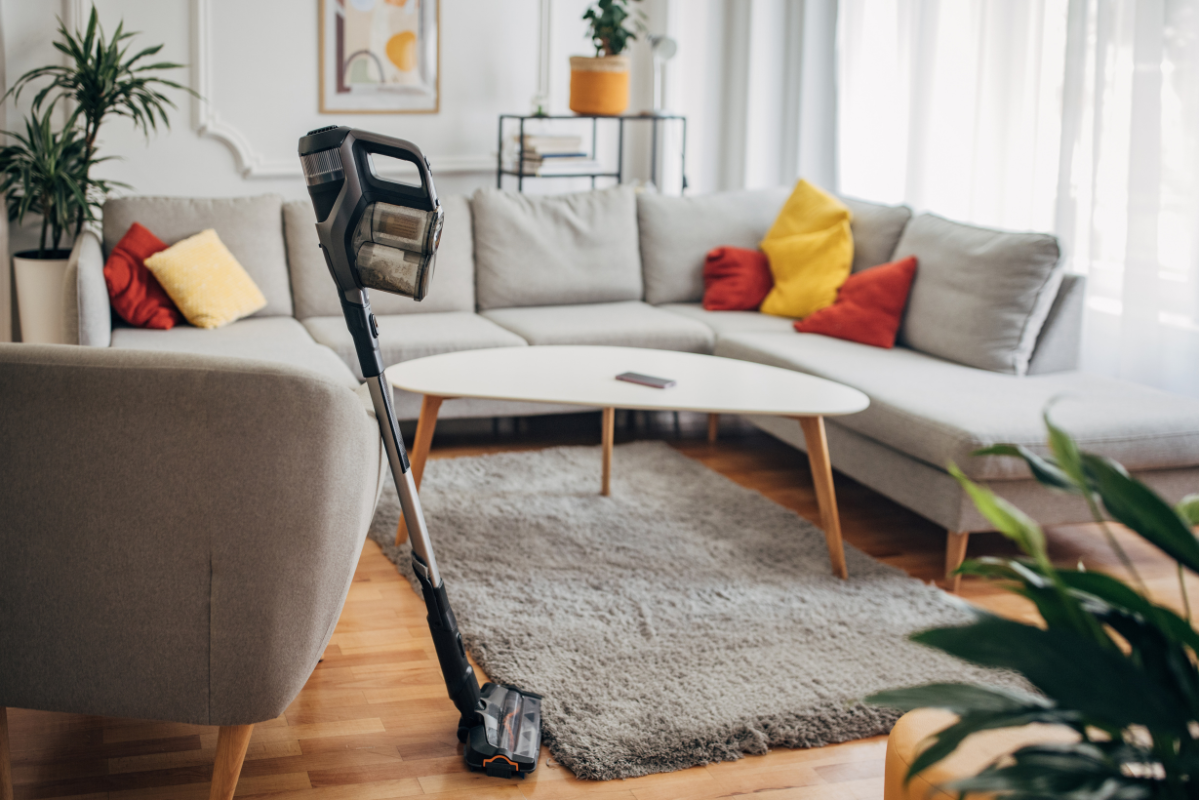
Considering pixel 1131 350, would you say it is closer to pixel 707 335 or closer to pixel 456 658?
pixel 707 335

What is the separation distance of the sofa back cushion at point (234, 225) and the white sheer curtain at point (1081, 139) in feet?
8.19

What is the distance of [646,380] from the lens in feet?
9.82

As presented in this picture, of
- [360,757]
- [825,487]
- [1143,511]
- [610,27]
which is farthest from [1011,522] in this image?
[610,27]

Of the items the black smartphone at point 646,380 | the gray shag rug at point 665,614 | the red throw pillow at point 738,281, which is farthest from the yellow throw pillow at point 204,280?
the red throw pillow at point 738,281

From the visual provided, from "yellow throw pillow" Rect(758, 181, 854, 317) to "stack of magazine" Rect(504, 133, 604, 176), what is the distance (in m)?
1.18

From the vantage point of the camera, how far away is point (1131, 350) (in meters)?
Answer: 3.60

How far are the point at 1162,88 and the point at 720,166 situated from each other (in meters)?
2.66

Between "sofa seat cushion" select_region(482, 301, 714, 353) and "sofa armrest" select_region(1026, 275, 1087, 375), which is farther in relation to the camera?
"sofa seat cushion" select_region(482, 301, 714, 353)

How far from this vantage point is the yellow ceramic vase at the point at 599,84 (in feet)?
16.3

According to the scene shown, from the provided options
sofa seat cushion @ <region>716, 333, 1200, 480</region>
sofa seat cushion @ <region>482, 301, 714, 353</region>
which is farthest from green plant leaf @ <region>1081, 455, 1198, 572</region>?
sofa seat cushion @ <region>482, 301, 714, 353</region>

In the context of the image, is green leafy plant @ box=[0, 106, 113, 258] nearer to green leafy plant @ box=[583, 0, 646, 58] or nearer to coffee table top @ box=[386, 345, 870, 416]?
coffee table top @ box=[386, 345, 870, 416]

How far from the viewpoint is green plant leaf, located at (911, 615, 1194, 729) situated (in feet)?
2.54

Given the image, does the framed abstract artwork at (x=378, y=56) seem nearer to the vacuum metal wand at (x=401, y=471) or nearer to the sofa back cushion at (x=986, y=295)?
the sofa back cushion at (x=986, y=295)

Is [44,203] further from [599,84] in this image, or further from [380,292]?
[599,84]
